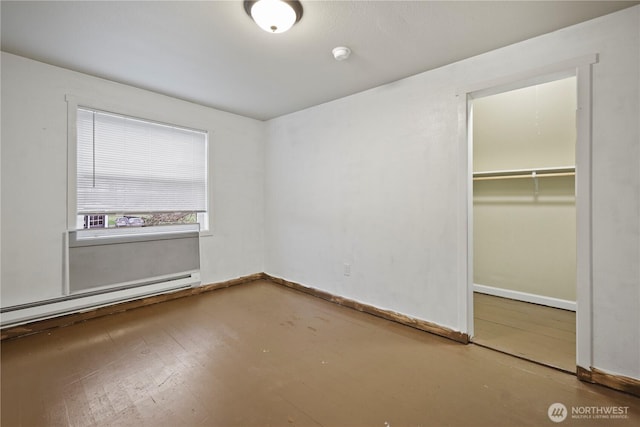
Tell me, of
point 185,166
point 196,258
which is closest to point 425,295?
point 196,258

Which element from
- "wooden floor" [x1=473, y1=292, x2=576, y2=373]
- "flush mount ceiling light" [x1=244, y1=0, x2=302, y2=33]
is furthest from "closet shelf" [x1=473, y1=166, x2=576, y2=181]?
"flush mount ceiling light" [x1=244, y1=0, x2=302, y2=33]

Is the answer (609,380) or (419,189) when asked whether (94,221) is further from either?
(609,380)

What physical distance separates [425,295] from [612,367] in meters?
1.29

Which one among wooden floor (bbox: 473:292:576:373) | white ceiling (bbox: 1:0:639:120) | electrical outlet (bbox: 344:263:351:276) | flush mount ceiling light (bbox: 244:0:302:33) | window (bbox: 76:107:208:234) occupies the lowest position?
wooden floor (bbox: 473:292:576:373)

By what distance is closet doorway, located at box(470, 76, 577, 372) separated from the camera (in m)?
3.14

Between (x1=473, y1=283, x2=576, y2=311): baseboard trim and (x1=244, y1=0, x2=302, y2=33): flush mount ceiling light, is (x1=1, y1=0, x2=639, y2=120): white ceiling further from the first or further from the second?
(x1=473, y1=283, x2=576, y2=311): baseboard trim

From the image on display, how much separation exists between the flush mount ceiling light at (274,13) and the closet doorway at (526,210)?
7.28ft

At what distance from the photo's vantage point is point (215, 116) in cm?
399

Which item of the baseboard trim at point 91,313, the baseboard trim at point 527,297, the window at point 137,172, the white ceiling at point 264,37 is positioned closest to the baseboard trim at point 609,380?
the baseboard trim at point 527,297

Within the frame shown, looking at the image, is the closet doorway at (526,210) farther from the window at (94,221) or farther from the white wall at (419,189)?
the window at (94,221)

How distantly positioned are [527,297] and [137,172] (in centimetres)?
491

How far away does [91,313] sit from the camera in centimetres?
297

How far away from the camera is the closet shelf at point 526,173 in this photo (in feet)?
10.2

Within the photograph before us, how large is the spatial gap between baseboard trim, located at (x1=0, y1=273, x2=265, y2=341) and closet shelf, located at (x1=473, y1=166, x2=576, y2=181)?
3.82 metres
